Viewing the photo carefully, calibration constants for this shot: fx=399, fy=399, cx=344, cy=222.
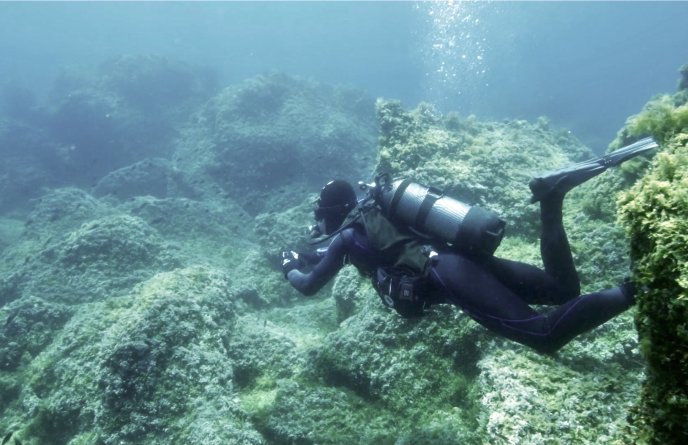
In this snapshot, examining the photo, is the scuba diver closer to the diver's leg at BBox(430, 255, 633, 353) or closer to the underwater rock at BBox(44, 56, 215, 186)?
the diver's leg at BBox(430, 255, 633, 353)

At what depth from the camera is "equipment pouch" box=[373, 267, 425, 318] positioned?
3424mm

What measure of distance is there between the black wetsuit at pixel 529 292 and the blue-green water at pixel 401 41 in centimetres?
5871

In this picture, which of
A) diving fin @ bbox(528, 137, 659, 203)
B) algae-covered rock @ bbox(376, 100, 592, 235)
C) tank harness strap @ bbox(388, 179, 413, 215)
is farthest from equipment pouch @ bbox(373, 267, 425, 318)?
algae-covered rock @ bbox(376, 100, 592, 235)

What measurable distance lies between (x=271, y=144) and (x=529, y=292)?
1547 centimetres

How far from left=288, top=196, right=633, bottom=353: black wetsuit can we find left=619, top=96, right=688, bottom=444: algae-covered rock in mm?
1182

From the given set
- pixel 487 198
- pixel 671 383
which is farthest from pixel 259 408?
pixel 487 198

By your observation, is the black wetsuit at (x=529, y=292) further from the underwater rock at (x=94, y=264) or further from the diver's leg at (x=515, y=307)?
the underwater rock at (x=94, y=264)

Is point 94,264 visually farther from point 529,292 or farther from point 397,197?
point 529,292

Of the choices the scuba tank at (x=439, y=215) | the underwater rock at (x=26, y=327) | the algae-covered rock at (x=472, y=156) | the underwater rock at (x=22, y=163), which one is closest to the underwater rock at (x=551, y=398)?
the scuba tank at (x=439, y=215)

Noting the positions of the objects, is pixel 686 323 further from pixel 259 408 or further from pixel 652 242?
pixel 259 408

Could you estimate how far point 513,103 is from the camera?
4719 centimetres

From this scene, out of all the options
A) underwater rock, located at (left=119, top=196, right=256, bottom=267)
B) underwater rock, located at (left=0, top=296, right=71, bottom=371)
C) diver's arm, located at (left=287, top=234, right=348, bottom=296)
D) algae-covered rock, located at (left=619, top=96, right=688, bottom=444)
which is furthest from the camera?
underwater rock, located at (left=119, top=196, right=256, bottom=267)

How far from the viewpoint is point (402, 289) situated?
3432mm

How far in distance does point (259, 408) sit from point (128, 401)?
1.42 metres
